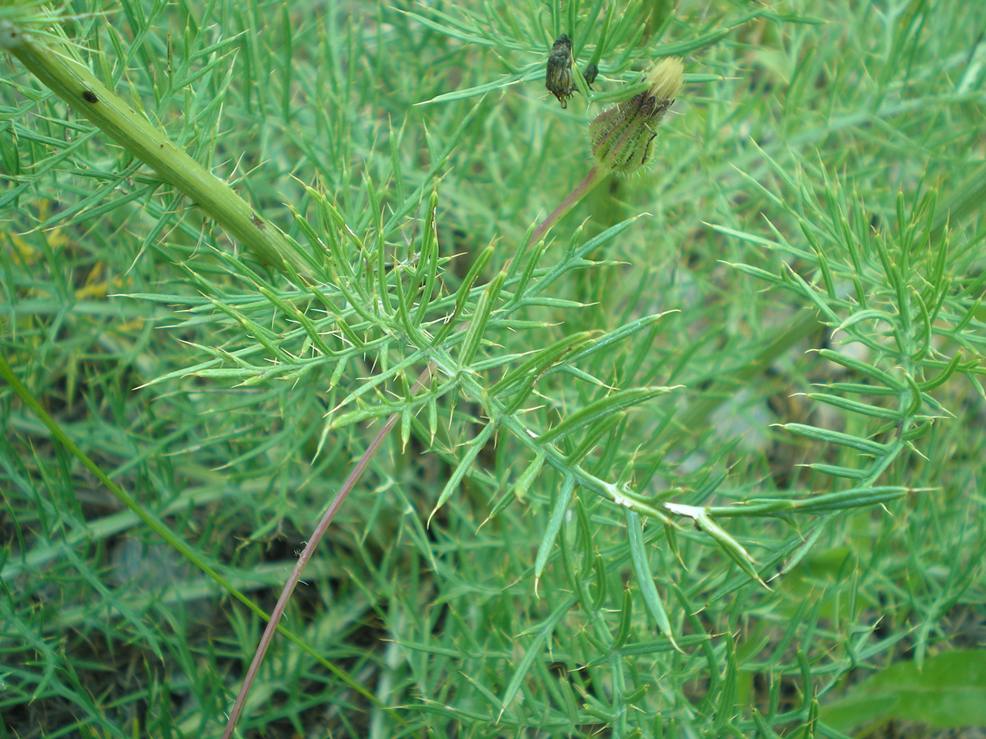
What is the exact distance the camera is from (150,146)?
2.55 ft

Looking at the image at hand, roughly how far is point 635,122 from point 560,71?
9cm

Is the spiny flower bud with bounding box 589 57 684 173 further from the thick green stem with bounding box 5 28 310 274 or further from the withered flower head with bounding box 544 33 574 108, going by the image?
the thick green stem with bounding box 5 28 310 274

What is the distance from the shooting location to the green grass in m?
0.84

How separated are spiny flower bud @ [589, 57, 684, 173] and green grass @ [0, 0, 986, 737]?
0.03m

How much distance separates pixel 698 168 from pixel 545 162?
33cm

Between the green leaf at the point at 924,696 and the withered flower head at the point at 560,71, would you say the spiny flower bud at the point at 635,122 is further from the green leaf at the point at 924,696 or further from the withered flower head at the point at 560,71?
the green leaf at the point at 924,696

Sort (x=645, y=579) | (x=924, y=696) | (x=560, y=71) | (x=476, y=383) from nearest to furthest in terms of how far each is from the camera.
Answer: (x=645, y=579), (x=476, y=383), (x=560, y=71), (x=924, y=696)

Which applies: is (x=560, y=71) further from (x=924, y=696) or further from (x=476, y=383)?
(x=924, y=696)

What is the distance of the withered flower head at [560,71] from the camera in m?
0.87

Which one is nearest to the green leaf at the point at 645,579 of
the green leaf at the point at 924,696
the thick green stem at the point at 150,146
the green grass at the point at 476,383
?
the green grass at the point at 476,383

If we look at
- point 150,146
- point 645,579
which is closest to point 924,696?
point 645,579

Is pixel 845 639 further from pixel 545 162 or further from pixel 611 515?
pixel 545 162

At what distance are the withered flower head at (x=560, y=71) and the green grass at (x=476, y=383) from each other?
0.15 ft

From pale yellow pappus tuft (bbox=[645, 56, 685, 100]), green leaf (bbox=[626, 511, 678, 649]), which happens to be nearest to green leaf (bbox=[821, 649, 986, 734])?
green leaf (bbox=[626, 511, 678, 649])
